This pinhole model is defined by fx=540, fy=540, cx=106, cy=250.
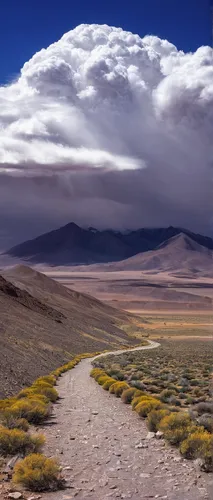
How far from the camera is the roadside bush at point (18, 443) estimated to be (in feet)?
51.5

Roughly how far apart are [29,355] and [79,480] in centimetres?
3411

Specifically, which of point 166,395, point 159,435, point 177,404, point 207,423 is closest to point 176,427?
point 159,435

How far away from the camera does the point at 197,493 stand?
12523 mm

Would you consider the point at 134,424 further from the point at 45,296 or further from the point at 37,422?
the point at 45,296

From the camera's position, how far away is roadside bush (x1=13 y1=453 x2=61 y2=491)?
12.7 metres

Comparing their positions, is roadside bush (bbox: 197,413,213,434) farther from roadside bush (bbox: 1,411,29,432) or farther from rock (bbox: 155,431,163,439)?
roadside bush (bbox: 1,411,29,432)

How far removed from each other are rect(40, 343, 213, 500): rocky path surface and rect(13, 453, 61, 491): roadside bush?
0.30 metres

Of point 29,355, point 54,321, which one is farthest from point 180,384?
point 54,321

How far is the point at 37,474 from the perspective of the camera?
12.8 metres

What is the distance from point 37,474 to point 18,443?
311 cm

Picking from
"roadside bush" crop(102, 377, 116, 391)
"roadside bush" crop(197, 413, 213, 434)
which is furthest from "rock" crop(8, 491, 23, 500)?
"roadside bush" crop(102, 377, 116, 391)

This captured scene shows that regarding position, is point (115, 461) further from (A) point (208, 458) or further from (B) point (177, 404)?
(B) point (177, 404)

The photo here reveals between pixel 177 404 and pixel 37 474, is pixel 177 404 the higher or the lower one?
the lower one

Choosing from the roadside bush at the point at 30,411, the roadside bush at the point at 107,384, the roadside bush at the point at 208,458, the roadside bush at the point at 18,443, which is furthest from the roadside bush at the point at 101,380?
the roadside bush at the point at 208,458
